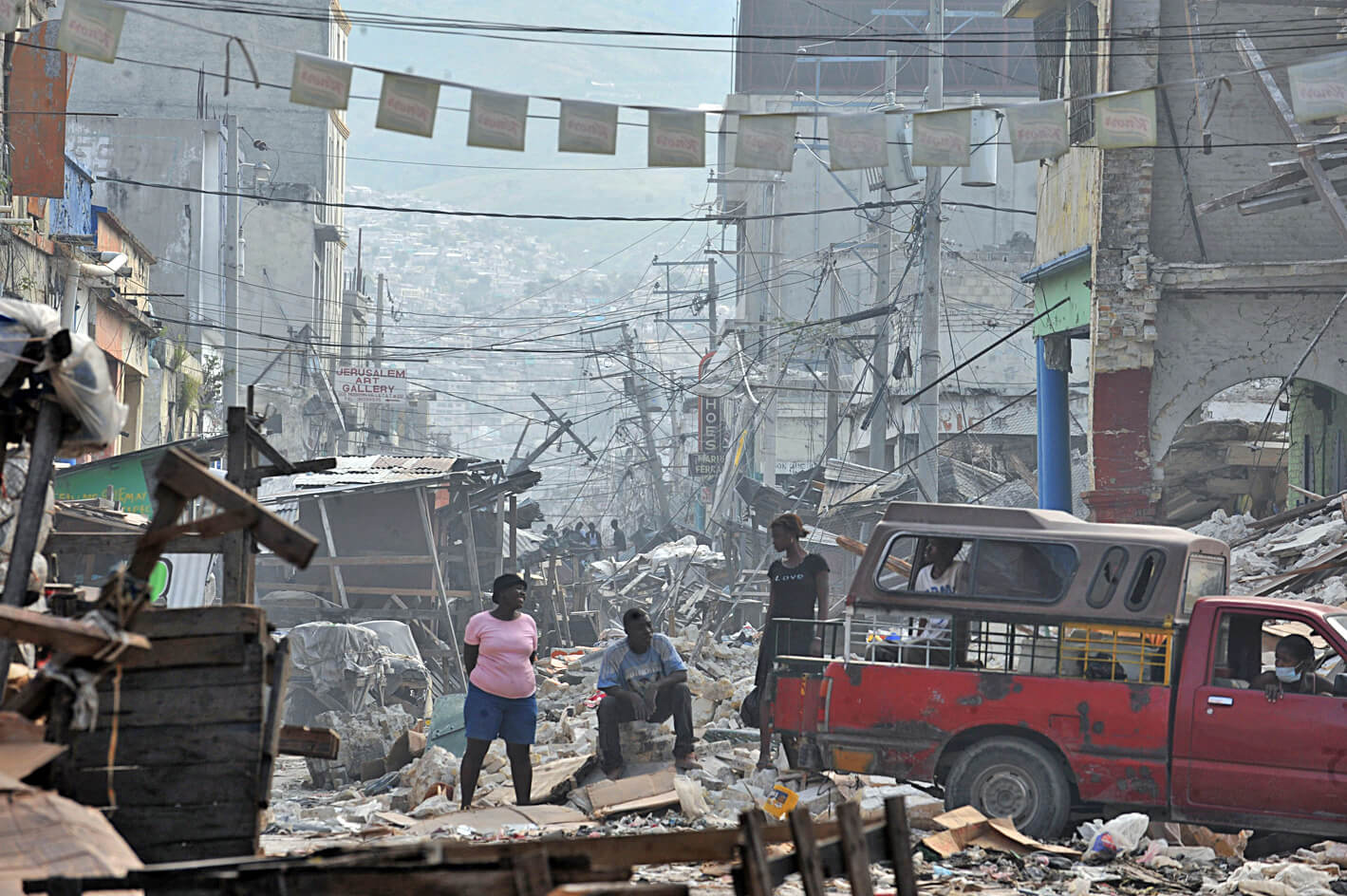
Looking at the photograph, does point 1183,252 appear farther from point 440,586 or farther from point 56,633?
point 56,633

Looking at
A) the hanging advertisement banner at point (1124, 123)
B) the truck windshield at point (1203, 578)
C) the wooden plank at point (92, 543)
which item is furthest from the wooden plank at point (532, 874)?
the hanging advertisement banner at point (1124, 123)

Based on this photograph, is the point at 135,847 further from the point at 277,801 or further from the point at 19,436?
the point at 277,801

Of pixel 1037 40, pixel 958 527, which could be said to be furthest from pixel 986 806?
pixel 1037 40

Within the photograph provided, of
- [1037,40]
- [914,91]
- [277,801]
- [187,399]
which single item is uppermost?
[914,91]

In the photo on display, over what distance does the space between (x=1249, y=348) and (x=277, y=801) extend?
42.6 ft

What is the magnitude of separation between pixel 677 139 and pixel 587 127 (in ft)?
2.70

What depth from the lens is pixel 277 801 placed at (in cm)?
1209

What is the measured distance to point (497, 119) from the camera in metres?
12.5

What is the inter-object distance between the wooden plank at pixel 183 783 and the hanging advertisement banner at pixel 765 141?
9033mm

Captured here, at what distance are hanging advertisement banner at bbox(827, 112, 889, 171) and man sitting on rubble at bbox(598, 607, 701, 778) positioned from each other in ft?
15.6

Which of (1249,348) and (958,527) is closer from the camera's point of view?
(958,527)

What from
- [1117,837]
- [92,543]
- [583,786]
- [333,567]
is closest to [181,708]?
[92,543]

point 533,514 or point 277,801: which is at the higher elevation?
point 533,514

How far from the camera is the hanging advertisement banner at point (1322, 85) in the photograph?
40.3 feet
